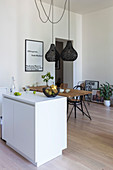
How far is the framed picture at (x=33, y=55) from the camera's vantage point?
203 inches

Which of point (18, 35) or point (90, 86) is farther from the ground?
point (18, 35)

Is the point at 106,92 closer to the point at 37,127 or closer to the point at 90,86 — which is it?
the point at 90,86

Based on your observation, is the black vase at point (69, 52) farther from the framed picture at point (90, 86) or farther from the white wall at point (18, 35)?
the framed picture at point (90, 86)

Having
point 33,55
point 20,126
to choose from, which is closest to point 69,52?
point 33,55

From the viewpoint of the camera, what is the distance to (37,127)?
2252 millimetres

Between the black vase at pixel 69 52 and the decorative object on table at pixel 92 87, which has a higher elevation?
the black vase at pixel 69 52

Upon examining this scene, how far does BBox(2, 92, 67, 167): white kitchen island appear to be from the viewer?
2.27 metres

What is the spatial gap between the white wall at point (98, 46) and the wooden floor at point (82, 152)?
252 cm

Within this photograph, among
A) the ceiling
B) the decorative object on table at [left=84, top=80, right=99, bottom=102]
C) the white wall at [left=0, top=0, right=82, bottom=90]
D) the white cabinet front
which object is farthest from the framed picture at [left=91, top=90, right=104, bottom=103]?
the white cabinet front

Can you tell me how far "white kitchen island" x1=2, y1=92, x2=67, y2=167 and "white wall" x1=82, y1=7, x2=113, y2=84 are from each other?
3.94m

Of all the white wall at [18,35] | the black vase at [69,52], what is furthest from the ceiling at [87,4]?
the black vase at [69,52]

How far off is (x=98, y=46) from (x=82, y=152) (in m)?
4.44

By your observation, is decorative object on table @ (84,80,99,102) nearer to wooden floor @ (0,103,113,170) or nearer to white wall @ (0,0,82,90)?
white wall @ (0,0,82,90)

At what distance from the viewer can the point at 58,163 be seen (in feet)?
7.79
